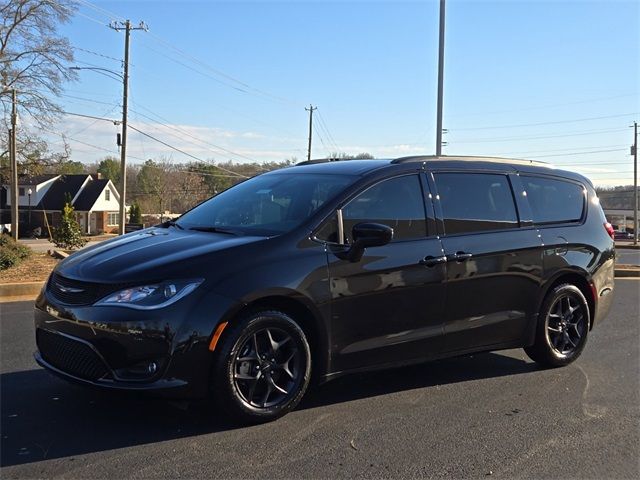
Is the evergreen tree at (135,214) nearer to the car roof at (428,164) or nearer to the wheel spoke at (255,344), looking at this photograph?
the car roof at (428,164)

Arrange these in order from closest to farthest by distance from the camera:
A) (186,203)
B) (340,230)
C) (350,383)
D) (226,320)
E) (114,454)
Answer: (114,454)
(226,320)
(340,230)
(350,383)
(186,203)

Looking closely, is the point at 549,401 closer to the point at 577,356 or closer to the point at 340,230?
the point at 577,356

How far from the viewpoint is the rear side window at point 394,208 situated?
4.37m

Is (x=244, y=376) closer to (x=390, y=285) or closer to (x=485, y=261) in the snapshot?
(x=390, y=285)

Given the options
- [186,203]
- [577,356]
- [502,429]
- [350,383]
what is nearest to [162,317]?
[350,383]

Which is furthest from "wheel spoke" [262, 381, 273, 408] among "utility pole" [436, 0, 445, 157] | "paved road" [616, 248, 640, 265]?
"paved road" [616, 248, 640, 265]

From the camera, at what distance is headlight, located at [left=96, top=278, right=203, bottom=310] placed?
11.7ft

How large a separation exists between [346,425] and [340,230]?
1308 millimetres

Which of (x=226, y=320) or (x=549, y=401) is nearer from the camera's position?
(x=226, y=320)

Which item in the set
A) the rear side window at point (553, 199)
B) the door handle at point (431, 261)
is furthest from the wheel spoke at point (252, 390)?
the rear side window at point (553, 199)

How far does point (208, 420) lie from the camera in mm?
3941

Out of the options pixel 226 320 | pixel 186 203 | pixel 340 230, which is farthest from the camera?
pixel 186 203

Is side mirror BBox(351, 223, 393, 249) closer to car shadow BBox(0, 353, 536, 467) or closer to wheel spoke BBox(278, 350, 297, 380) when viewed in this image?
wheel spoke BBox(278, 350, 297, 380)

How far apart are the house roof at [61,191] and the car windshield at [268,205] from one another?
65.2 metres
